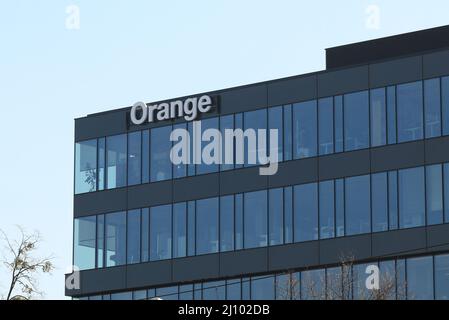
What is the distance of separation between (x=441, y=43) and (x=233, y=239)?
47.9 feet

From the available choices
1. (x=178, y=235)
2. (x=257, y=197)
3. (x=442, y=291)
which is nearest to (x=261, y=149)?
(x=257, y=197)

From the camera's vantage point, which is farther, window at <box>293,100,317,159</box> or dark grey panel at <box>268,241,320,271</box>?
window at <box>293,100,317,159</box>

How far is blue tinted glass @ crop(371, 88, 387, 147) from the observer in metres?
64.8

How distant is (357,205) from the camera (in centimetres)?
6506

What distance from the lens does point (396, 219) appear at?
63.5m

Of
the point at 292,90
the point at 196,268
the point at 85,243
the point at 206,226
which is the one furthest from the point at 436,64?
the point at 85,243

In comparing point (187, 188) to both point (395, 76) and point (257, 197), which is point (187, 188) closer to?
point (257, 197)

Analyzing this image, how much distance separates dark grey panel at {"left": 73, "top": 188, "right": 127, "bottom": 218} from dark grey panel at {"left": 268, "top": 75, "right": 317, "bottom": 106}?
1104 cm

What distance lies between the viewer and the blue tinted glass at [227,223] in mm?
69438

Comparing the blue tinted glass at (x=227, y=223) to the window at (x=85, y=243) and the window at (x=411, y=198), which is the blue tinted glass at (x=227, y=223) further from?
the window at (x=411, y=198)

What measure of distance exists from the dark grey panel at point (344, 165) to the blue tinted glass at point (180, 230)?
8664 mm

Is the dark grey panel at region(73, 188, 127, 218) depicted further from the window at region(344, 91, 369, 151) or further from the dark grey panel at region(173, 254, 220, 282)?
the window at region(344, 91, 369, 151)

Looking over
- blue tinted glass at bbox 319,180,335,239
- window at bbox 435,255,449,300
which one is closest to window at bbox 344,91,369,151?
blue tinted glass at bbox 319,180,335,239

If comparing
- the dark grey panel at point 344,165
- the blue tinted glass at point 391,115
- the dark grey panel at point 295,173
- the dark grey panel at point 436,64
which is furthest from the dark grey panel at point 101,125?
the dark grey panel at point 436,64
